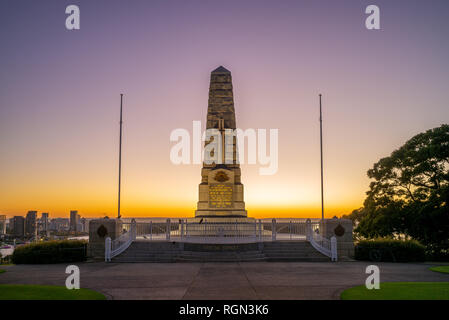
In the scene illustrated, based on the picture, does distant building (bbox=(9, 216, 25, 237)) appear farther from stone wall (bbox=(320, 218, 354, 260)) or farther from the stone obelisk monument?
stone wall (bbox=(320, 218, 354, 260))

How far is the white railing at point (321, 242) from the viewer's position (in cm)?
2041

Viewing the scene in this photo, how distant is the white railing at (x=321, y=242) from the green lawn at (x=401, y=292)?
817 cm

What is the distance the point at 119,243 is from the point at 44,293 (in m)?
11.3

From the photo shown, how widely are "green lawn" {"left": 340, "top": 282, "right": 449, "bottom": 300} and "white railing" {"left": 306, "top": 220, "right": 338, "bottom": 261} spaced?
8.17 metres

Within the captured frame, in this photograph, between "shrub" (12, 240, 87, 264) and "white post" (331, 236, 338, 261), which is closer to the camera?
"shrub" (12, 240, 87, 264)

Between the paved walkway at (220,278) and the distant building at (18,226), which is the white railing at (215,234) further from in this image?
the distant building at (18,226)

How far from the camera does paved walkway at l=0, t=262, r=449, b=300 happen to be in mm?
11047

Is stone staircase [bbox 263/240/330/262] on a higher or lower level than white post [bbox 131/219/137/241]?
lower

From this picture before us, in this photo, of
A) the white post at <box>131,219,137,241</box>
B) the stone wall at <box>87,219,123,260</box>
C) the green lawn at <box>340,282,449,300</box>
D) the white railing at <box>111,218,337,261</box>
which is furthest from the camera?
the white post at <box>131,219,137,241</box>

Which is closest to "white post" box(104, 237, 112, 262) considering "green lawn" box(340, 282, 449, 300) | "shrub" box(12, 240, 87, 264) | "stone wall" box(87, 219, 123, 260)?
"stone wall" box(87, 219, 123, 260)

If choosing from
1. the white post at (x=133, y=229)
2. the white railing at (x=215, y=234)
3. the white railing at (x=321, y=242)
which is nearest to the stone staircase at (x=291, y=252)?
the white railing at (x=321, y=242)

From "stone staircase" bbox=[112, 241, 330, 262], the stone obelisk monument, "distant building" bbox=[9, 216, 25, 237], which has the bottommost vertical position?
"distant building" bbox=[9, 216, 25, 237]

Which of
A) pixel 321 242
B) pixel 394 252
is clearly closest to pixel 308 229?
pixel 321 242
